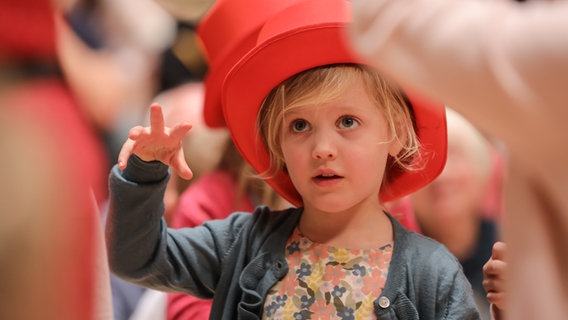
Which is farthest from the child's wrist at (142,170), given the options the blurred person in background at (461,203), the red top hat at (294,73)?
the blurred person in background at (461,203)

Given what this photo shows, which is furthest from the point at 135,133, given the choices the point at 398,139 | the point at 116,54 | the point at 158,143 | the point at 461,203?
the point at 116,54

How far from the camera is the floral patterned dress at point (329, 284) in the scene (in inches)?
49.0

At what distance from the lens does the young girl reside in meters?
1.25

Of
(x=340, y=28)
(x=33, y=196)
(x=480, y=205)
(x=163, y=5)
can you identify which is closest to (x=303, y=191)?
(x=340, y=28)

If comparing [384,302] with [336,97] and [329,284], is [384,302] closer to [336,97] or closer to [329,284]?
[329,284]

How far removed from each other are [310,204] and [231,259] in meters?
0.15

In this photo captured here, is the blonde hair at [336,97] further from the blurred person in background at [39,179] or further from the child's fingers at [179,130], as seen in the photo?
the blurred person in background at [39,179]

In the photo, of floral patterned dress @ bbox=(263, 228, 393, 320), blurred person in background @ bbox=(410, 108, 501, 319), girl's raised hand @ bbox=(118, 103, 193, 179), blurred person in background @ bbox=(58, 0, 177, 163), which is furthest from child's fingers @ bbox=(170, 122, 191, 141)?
blurred person in background @ bbox=(58, 0, 177, 163)

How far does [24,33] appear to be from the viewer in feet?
2.41

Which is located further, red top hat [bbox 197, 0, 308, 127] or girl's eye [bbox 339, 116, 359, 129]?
red top hat [bbox 197, 0, 308, 127]

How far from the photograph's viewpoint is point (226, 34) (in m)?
1.72

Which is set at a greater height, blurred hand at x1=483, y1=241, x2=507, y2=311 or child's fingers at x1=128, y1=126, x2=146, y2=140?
child's fingers at x1=128, y1=126, x2=146, y2=140

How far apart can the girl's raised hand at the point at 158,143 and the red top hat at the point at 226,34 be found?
0.31 metres

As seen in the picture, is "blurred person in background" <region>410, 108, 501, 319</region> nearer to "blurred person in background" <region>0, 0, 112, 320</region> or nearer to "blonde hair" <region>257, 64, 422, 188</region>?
"blonde hair" <region>257, 64, 422, 188</region>
